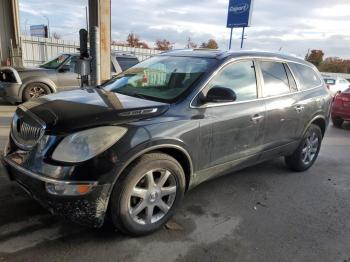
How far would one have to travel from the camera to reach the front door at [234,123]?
3424 millimetres

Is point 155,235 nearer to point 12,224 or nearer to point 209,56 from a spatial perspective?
point 12,224

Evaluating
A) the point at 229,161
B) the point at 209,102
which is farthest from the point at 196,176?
the point at 209,102

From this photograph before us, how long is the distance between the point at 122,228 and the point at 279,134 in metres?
2.50

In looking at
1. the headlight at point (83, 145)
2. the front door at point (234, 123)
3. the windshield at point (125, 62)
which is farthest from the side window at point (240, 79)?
the windshield at point (125, 62)

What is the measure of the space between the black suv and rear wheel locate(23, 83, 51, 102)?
5.96 metres

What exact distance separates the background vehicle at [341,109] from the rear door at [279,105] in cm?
580

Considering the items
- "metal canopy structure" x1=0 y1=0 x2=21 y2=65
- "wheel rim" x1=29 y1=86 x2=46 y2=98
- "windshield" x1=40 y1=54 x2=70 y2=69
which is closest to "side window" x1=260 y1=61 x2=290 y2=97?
"wheel rim" x1=29 y1=86 x2=46 y2=98

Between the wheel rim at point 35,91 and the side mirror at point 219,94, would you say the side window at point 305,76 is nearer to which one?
the side mirror at point 219,94

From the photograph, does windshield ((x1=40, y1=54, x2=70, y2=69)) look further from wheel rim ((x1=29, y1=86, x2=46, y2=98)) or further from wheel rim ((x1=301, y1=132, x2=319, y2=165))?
wheel rim ((x1=301, y1=132, x2=319, y2=165))

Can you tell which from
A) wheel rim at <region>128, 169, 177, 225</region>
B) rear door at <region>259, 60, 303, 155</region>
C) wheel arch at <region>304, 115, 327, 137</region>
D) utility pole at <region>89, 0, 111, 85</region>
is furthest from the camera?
utility pole at <region>89, 0, 111, 85</region>

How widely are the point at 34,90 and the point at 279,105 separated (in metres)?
7.50

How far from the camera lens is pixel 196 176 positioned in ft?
11.4

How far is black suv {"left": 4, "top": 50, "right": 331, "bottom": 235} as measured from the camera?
2637mm

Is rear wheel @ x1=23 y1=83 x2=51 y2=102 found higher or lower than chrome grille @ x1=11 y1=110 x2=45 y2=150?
lower
